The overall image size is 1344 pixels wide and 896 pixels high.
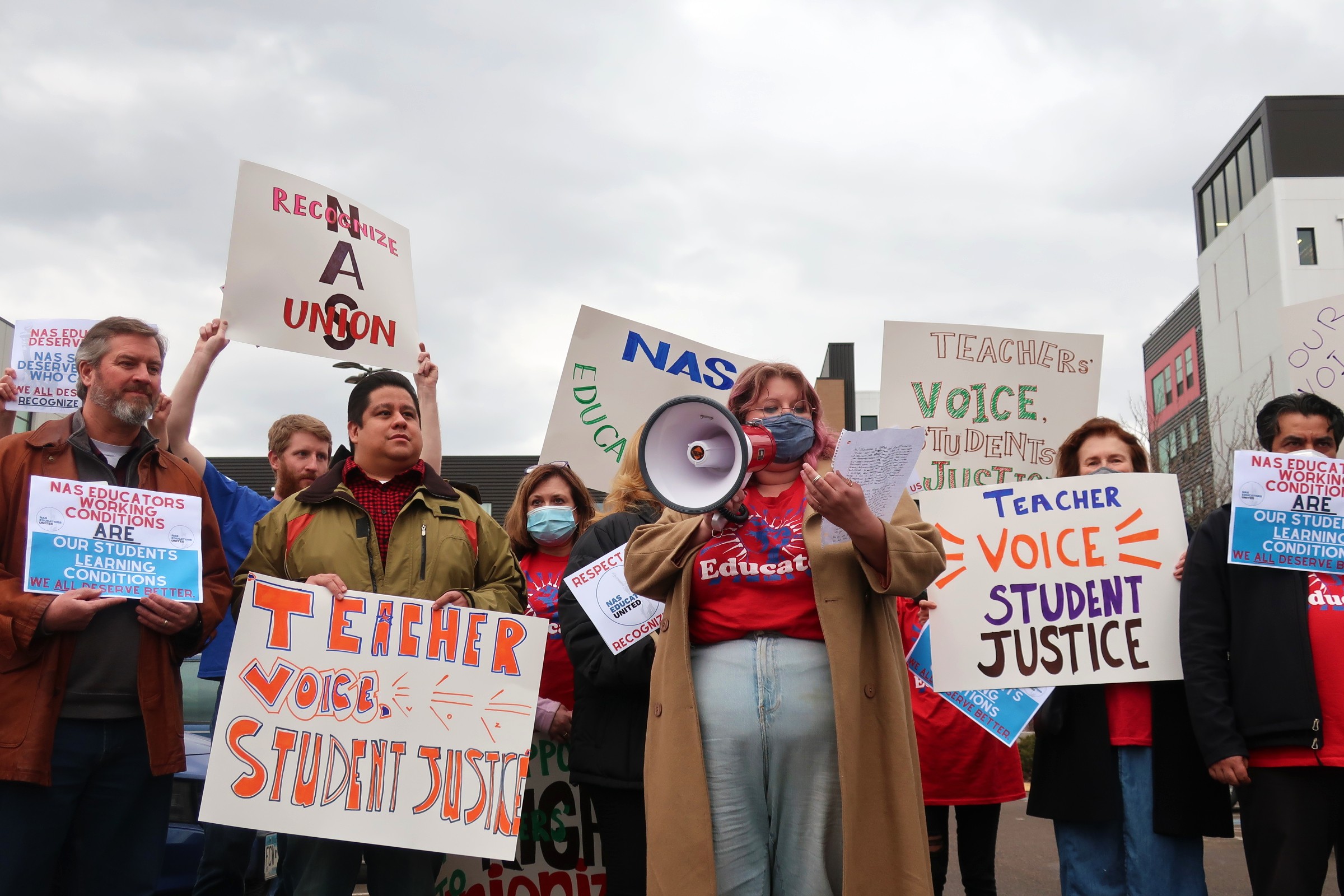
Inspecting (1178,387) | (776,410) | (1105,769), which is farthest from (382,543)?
(1178,387)

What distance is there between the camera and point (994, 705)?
3.99 meters

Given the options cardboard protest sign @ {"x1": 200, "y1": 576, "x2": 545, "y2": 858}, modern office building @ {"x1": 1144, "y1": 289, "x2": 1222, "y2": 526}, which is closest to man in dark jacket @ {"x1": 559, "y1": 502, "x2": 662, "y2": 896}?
cardboard protest sign @ {"x1": 200, "y1": 576, "x2": 545, "y2": 858}

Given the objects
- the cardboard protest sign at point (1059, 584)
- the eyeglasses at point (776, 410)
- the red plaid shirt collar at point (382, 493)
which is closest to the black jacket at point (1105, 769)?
the cardboard protest sign at point (1059, 584)

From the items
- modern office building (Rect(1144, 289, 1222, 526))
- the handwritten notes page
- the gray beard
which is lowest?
the handwritten notes page

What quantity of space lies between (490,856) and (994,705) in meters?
1.82

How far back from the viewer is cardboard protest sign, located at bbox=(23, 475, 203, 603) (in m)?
3.29

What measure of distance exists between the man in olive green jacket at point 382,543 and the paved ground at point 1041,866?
3875mm

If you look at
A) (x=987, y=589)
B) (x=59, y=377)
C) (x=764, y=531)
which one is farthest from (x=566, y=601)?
(x=59, y=377)

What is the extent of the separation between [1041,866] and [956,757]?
153 inches

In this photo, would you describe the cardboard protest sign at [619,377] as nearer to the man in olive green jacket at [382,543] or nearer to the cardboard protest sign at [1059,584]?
the man in olive green jacket at [382,543]

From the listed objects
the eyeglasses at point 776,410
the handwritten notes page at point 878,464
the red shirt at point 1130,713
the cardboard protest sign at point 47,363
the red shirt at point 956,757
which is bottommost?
the red shirt at point 956,757

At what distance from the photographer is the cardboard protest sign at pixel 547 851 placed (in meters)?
4.29

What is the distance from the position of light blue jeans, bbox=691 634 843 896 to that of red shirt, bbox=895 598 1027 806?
1590 mm

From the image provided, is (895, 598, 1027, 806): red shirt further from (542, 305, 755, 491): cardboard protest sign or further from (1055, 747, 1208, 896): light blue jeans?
(542, 305, 755, 491): cardboard protest sign
